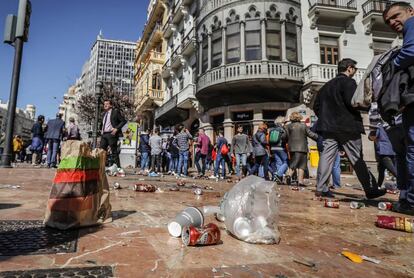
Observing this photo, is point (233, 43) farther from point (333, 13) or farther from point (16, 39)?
point (16, 39)

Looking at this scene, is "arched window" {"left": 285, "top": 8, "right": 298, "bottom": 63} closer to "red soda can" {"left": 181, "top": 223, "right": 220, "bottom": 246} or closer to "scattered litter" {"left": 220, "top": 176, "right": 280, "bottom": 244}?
"scattered litter" {"left": 220, "top": 176, "right": 280, "bottom": 244}

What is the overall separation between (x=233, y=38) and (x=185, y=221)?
53.3ft

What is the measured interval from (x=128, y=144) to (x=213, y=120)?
554 cm

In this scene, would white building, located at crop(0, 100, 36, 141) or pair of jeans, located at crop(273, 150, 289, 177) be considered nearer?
pair of jeans, located at crop(273, 150, 289, 177)

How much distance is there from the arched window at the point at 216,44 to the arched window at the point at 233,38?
0.63 meters

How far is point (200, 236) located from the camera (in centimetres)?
171

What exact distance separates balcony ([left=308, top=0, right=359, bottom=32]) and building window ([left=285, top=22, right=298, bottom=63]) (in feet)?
4.29

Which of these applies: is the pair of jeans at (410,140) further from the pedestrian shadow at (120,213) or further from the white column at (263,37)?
the white column at (263,37)

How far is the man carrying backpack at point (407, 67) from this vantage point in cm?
301

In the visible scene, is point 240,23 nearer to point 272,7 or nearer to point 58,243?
point 272,7

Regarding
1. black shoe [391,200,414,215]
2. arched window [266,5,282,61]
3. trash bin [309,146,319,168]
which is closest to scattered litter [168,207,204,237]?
black shoe [391,200,414,215]

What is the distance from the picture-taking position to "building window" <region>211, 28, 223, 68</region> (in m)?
17.3

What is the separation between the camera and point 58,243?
165 centimetres

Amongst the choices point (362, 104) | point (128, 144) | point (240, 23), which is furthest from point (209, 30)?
point (362, 104)
